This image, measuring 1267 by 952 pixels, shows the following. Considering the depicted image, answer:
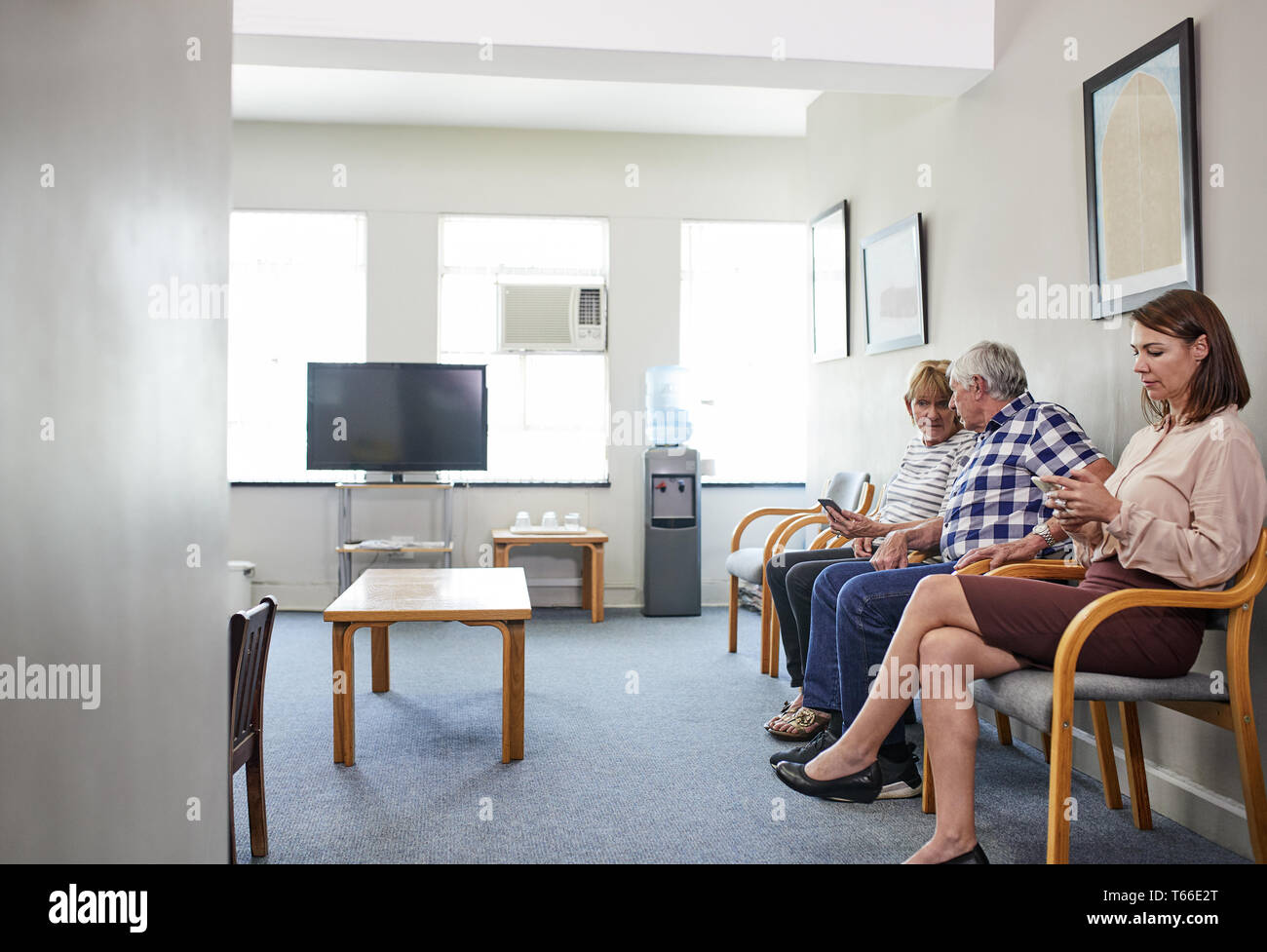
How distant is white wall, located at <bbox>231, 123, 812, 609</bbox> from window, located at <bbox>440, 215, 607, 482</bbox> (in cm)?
11

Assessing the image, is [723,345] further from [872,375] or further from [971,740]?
[971,740]

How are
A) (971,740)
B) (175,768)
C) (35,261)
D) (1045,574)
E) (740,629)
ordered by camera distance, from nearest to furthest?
(35,261), (175,768), (971,740), (1045,574), (740,629)

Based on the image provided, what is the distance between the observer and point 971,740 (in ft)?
6.36

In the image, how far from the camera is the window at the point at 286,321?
18.9 ft

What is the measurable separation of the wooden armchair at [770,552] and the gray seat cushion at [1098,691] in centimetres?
192

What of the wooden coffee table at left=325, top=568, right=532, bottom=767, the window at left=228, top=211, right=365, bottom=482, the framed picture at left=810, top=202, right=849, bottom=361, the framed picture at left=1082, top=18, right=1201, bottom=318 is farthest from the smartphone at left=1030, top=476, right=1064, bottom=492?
the window at left=228, top=211, right=365, bottom=482

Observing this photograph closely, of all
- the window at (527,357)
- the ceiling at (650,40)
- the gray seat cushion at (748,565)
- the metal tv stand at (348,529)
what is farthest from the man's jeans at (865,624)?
the window at (527,357)

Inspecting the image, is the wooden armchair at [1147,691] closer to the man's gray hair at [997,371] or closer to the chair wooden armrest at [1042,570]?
the chair wooden armrest at [1042,570]

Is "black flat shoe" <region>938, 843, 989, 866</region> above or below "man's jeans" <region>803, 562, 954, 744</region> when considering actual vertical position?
below

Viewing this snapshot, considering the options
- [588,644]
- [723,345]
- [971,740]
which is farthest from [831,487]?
[971,740]

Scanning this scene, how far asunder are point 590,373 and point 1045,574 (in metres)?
3.94

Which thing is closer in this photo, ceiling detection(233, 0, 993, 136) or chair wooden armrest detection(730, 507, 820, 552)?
ceiling detection(233, 0, 993, 136)

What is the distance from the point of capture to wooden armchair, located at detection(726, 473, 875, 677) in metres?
3.99

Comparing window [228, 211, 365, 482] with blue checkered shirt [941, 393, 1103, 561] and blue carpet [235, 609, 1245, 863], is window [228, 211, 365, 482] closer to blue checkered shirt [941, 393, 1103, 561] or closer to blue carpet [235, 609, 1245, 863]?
blue carpet [235, 609, 1245, 863]
